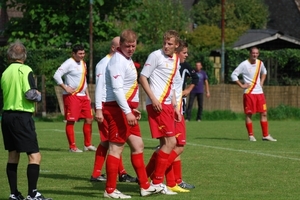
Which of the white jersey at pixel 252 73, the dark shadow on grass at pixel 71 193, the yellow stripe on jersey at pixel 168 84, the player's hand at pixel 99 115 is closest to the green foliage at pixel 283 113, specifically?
the white jersey at pixel 252 73

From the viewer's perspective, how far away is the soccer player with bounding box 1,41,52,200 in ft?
33.9

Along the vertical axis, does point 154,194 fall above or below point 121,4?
below

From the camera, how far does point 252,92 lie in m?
20.8

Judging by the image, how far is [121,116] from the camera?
10750 mm

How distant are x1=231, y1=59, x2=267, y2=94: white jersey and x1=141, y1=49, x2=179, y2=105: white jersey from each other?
9.33m

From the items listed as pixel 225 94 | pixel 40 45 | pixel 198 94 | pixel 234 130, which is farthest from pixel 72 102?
pixel 40 45

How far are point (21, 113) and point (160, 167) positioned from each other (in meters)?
1.89

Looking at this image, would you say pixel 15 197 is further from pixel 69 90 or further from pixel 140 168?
pixel 69 90

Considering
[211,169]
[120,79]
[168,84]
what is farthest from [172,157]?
[211,169]

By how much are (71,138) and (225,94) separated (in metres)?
18.2

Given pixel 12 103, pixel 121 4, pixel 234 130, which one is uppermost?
pixel 121 4

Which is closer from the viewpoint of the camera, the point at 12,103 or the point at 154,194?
the point at 12,103

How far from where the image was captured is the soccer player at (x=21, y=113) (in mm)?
10320

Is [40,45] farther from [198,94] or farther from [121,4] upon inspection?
[198,94]
